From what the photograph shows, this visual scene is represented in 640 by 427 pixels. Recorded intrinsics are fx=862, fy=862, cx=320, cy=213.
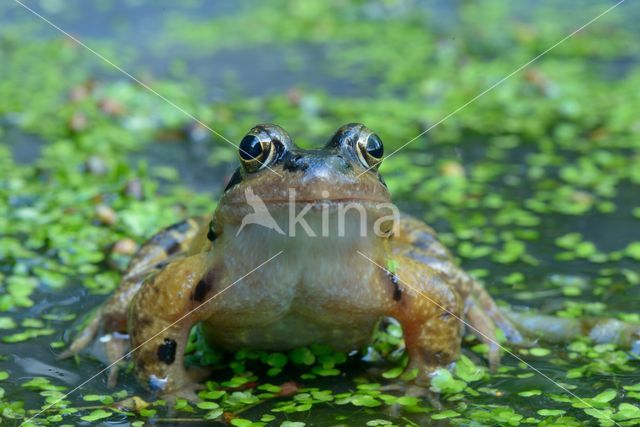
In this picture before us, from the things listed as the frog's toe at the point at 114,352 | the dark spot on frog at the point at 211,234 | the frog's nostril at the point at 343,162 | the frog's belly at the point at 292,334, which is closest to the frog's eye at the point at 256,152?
the frog's nostril at the point at 343,162

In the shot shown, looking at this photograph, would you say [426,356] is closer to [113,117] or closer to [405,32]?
[113,117]

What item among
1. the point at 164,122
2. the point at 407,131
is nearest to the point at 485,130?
the point at 407,131

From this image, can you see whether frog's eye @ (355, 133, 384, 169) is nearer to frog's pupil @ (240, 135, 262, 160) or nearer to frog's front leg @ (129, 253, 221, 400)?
frog's pupil @ (240, 135, 262, 160)

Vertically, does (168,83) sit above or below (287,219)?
above

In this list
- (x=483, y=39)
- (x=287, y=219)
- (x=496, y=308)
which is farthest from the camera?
(x=483, y=39)

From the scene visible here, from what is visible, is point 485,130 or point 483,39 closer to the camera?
point 485,130

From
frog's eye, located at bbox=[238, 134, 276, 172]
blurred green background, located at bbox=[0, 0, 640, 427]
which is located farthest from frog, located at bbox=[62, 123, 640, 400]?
blurred green background, located at bbox=[0, 0, 640, 427]
